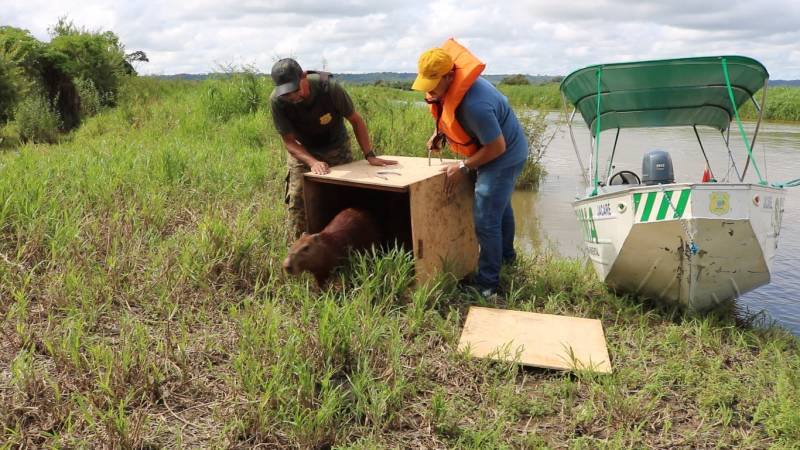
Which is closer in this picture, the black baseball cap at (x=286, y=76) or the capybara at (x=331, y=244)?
the capybara at (x=331, y=244)

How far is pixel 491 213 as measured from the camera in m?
4.26

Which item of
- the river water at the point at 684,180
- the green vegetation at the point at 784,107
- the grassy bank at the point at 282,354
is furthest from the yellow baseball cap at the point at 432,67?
the green vegetation at the point at 784,107

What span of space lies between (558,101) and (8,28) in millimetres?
21624

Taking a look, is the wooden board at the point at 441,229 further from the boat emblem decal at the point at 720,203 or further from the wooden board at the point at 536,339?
the boat emblem decal at the point at 720,203

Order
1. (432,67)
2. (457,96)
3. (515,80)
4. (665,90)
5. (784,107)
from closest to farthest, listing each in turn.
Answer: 1. (432,67)
2. (457,96)
3. (665,90)
4. (784,107)
5. (515,80)

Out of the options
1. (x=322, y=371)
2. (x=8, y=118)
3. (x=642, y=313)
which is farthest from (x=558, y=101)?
(x=322, y=371)

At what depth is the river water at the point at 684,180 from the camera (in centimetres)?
539

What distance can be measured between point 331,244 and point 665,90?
3441mm

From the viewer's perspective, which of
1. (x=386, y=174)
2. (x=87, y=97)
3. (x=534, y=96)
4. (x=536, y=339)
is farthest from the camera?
(x=534, y=96)

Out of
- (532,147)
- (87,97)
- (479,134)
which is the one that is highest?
(87,97)

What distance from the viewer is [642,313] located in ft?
14.0

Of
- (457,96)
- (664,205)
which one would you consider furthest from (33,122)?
(664,205)

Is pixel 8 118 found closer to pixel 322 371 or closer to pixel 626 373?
pixel 322 371

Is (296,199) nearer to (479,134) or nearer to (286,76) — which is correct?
(286,76)
